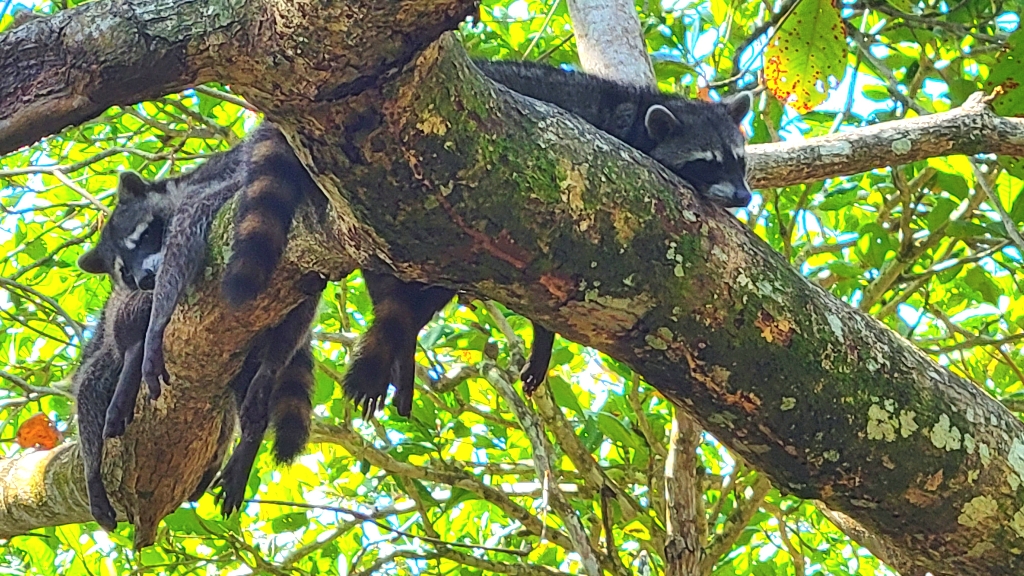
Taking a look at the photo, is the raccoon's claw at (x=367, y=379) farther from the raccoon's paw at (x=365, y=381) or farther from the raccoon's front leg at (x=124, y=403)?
the raccoon's front leg at (x=124, y=403)

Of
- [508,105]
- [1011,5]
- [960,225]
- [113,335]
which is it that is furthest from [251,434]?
[1011,5]

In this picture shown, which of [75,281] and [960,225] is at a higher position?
[75,281]

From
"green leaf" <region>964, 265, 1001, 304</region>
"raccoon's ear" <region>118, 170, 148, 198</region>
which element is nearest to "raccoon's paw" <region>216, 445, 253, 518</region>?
"raccoon's ear" <region>118, 170, 148, 198</region>

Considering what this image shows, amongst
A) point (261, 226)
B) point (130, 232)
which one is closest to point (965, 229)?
point (261, 226)

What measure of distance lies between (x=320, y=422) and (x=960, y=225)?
2153mm

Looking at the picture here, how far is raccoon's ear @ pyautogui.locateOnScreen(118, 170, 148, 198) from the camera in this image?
372 centimetres

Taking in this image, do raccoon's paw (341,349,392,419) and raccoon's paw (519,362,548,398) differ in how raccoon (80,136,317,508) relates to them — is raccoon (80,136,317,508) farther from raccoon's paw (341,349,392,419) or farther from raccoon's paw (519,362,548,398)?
raccoon's paw (519,362,548,398)

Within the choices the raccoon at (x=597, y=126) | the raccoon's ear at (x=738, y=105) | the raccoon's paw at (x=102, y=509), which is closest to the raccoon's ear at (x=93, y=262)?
the raccoon's paw at (x=102, y=509)

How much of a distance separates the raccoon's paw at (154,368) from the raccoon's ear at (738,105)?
214cm

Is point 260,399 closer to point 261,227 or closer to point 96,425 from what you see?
point 96,425

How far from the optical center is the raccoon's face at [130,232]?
11.8 feet

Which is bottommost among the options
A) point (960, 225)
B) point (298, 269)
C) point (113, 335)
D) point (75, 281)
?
point (298, 269)

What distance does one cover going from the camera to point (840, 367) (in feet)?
6.97

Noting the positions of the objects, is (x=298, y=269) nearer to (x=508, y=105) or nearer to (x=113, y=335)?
(x=508, y=105)
